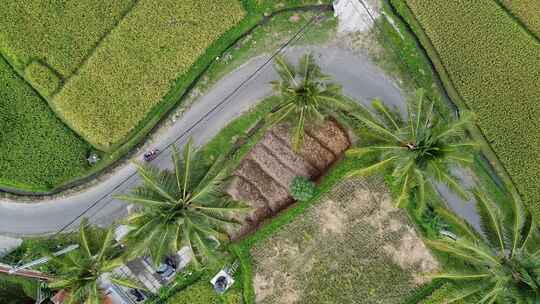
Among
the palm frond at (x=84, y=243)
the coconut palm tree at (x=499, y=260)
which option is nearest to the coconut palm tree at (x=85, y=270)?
the palm frond at (x=84, y=243)

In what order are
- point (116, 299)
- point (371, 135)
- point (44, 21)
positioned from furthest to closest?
point (44, 21) → point (116, 299) → point (371, 135)

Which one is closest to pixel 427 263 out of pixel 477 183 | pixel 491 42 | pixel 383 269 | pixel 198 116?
pixel 383 269

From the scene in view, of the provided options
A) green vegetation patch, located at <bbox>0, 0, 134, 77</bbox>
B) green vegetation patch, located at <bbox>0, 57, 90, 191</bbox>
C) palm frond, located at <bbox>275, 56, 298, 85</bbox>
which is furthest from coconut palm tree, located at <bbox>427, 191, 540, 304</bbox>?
green vegetation patch, located at <bbox>0, 0, 134, 77</bbox>

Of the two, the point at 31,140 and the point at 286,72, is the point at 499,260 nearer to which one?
the point at 286,72

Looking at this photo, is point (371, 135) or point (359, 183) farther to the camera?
point (359, 183)

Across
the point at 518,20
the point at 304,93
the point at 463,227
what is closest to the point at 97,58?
the point at 304,93

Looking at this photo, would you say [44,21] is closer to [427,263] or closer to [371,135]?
[371,135]

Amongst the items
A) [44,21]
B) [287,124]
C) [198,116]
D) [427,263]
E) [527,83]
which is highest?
[44,21]
